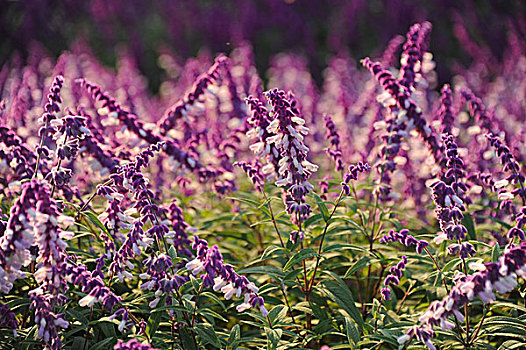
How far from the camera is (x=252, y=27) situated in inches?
606

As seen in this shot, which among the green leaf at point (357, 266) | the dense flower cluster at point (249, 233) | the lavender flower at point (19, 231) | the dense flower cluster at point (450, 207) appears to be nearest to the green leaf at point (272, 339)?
the dense flower cluster at point (249, 233)

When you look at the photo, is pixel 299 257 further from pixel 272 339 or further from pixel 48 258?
pixel 48 258

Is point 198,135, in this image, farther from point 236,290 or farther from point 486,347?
point 486,347

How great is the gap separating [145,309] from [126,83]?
5.19 meters

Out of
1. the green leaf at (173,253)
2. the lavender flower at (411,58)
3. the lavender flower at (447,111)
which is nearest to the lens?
the green leaf at (173,253)

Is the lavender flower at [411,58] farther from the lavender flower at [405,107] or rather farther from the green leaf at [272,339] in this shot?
the green leaf at [272,339]

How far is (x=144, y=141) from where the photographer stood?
4.20m

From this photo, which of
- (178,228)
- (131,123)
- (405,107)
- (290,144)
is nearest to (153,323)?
(178,228)

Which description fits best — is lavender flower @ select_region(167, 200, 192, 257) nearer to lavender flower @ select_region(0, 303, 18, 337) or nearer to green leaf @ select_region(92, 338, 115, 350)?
green leaf @ select_region(92, 338, 115, 350)

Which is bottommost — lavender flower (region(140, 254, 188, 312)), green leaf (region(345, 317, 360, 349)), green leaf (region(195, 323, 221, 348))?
green leaf (region(345, 317, 360, 349))

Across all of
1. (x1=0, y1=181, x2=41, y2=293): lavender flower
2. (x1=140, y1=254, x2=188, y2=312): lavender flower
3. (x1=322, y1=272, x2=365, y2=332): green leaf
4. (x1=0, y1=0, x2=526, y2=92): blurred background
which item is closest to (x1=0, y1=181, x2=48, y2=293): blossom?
(x1=0, y1=181, x2=41, y2=293): lavender flower

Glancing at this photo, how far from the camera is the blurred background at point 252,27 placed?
46.1 feet

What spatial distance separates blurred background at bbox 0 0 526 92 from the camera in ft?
46.1

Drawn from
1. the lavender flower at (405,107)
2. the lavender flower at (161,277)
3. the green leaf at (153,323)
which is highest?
the lavender flower at (405,107)
